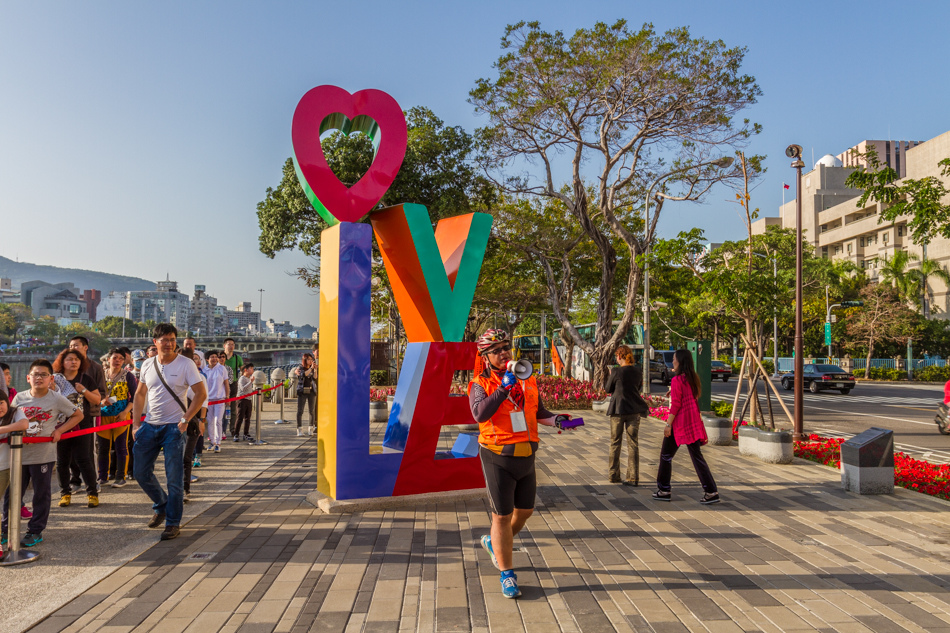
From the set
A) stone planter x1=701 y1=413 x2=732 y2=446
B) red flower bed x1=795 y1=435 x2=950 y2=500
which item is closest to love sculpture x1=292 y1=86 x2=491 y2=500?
red flower bed x1=795 y1=435 x2=950 y2=500

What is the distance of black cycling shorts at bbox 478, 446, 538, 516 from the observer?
3.83 m

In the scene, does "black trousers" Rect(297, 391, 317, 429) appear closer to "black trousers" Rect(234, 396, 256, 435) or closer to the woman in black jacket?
"black trousers" Rect(234, 396, 256, 435)

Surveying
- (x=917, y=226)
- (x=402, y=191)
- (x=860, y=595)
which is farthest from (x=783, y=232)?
(x=860, y=595)

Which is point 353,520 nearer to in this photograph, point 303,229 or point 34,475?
point 34,475

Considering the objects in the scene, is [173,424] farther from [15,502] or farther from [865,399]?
[865,399]

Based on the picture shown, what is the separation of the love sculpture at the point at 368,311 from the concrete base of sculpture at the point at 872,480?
442cm

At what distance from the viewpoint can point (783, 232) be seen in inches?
1940

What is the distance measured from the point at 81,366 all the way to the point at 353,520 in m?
3.38

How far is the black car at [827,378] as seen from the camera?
79.5 feet

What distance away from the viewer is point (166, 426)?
207 inches

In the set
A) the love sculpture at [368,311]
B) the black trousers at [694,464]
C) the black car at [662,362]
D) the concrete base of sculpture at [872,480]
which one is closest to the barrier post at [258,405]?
the love sculpture at [368,311]

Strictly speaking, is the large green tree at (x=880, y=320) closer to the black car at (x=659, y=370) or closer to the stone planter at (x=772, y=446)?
the black car at (x=659, y=370)

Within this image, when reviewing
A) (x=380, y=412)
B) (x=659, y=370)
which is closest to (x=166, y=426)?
(x=380, y=412)

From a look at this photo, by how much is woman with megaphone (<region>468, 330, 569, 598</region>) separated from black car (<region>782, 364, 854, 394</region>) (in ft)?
79.8
